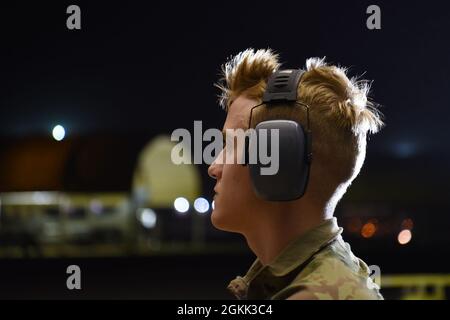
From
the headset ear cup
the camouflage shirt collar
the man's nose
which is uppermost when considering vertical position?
the headset ear cup

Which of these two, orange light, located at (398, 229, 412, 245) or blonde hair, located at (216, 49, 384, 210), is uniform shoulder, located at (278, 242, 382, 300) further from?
orange light, located at (398, 229, 412, 245)

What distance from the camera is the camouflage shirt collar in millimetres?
1396

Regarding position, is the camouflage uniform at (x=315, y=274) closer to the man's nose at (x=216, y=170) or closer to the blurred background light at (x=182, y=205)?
the man's nose at (x=216, y=170)

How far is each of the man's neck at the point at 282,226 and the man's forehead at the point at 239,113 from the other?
21cm

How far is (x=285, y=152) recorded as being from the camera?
1.39m

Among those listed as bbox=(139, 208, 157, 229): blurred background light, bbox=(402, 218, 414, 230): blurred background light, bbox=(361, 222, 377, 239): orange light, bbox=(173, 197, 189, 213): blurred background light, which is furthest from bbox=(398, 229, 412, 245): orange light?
bbox=(139, 208, 157, 229): blurred background light

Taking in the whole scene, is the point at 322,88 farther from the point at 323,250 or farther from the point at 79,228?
the point at 79,228

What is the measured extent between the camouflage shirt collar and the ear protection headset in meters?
0.10

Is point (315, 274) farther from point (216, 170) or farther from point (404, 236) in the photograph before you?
point (404, 236)

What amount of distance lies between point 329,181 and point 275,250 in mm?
190

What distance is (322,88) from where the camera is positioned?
144 cm

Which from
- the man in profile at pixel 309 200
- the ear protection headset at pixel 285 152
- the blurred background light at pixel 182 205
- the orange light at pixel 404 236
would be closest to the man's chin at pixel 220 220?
the man in profile at pixel 309 200

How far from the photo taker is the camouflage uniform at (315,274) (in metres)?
1.29
